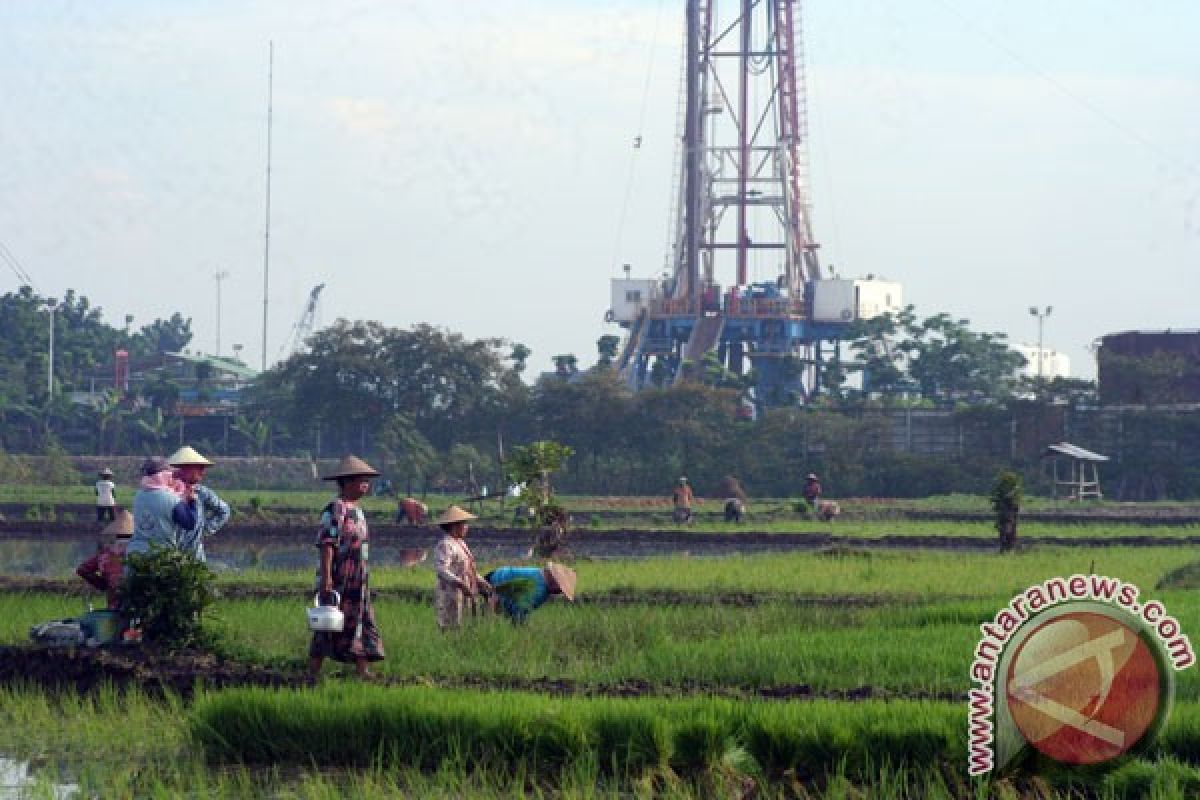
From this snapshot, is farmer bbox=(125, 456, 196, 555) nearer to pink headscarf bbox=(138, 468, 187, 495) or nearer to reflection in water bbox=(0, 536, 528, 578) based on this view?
pink headscarf bbox=(138, 468, 187, 495)

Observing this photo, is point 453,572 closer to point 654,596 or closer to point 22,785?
point 654,596

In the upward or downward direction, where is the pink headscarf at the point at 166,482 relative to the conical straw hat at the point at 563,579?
upward

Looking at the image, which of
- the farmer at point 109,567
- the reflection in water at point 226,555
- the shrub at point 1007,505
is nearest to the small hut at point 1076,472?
the shrub at point 1007,505

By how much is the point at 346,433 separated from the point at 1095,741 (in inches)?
2193

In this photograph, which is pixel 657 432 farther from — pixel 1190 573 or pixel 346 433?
pixel 1190 573

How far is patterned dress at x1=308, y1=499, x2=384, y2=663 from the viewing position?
12727 millimetres

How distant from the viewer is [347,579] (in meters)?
12.8

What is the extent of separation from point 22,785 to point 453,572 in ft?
16.5

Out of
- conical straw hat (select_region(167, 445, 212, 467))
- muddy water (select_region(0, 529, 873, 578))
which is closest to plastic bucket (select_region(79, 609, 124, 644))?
conical straw hat (select_region(167, 445, 212, 467))

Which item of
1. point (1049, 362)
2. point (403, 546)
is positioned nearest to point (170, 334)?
point (1049, 362)

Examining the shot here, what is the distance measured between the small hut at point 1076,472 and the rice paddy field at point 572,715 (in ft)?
100

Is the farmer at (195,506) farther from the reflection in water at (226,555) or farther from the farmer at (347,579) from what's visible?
the reflection in water at (226,555)

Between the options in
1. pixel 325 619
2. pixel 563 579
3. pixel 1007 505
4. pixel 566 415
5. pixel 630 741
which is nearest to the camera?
pixel 630 741

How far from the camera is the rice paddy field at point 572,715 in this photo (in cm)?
995
